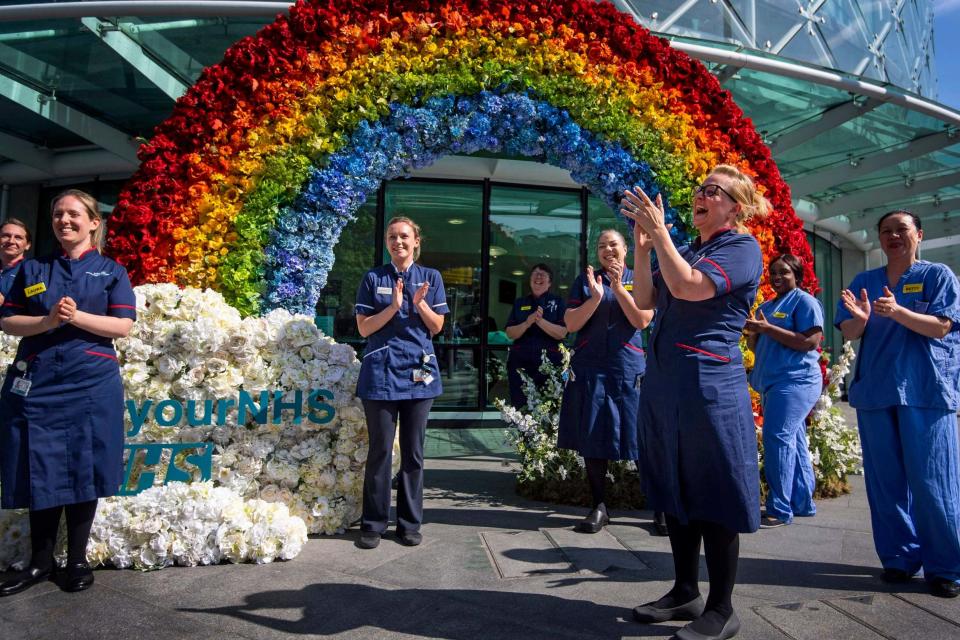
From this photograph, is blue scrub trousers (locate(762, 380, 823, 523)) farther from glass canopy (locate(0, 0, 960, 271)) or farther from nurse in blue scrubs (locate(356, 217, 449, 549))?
glass canopy (locate(0, 0, 960, 271))

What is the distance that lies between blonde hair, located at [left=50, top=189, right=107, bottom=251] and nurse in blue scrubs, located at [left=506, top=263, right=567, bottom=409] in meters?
4.00

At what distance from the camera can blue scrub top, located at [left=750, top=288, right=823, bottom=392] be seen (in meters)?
4.33

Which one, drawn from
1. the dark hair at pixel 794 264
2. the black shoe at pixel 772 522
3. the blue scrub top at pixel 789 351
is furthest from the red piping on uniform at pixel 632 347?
the black shoe at pixel 772 522

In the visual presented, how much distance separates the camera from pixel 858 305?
3.45 m

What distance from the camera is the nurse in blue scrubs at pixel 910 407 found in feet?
10.5

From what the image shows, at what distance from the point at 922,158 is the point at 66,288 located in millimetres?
11521

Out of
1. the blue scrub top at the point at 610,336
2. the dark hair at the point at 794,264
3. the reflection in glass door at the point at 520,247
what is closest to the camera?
the blue scrub top at the point at 610,336

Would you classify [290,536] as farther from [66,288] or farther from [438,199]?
[438,199]

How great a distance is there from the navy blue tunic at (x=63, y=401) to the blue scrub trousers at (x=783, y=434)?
3867 mm

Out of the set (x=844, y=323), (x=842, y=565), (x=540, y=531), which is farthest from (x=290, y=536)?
(x=844, y=323)

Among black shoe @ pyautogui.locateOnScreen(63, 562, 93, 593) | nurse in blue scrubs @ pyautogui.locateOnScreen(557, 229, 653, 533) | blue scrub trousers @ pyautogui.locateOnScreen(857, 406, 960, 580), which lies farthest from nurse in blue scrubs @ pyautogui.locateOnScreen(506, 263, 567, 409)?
black shoe @ pyautogui.locateOnScreen(63, 562, 93, 593)

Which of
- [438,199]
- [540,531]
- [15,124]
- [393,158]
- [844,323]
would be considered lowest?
[540,531]

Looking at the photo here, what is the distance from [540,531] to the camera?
4.12 m

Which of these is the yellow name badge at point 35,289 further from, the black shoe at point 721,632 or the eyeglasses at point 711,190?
the black shoe at point 721,632
